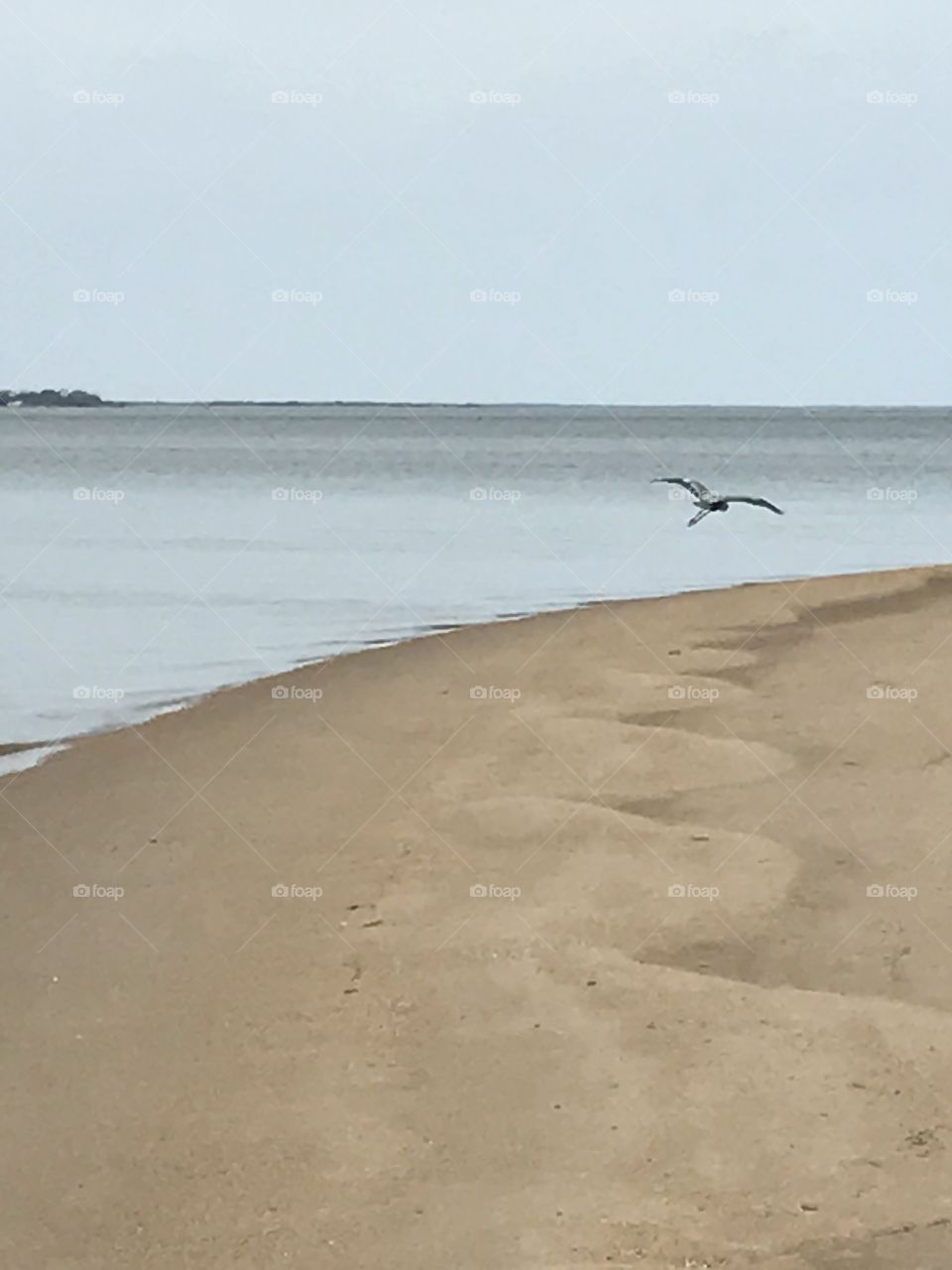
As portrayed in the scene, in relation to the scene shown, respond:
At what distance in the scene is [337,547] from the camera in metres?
9.63

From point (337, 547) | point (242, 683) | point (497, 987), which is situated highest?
point (497, 987)

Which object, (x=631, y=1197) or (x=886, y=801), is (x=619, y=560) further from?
(x=631, y=1197)

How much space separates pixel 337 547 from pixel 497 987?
7.39 m

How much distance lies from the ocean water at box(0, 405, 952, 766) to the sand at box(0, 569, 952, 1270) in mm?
1603

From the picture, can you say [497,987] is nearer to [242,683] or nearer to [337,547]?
[242,683]

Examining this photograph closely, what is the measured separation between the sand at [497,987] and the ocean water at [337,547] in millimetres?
1603

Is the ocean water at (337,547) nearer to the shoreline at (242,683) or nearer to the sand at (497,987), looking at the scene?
the shoreline at (242,683)

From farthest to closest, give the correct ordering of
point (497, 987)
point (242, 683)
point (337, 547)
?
point (337, 547) → point (242, 683) → point (497, 987)

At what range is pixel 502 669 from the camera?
476cm

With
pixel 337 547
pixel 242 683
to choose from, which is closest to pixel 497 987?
pixel 242 683

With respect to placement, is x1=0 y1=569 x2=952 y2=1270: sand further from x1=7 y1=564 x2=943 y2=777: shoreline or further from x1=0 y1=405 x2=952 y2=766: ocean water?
x1=0 y1=405 x2=952 y2=766: ocean water

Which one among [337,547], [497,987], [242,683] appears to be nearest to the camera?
[497,987]

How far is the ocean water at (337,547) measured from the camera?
5.80 metres

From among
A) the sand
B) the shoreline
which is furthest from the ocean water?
the sand
